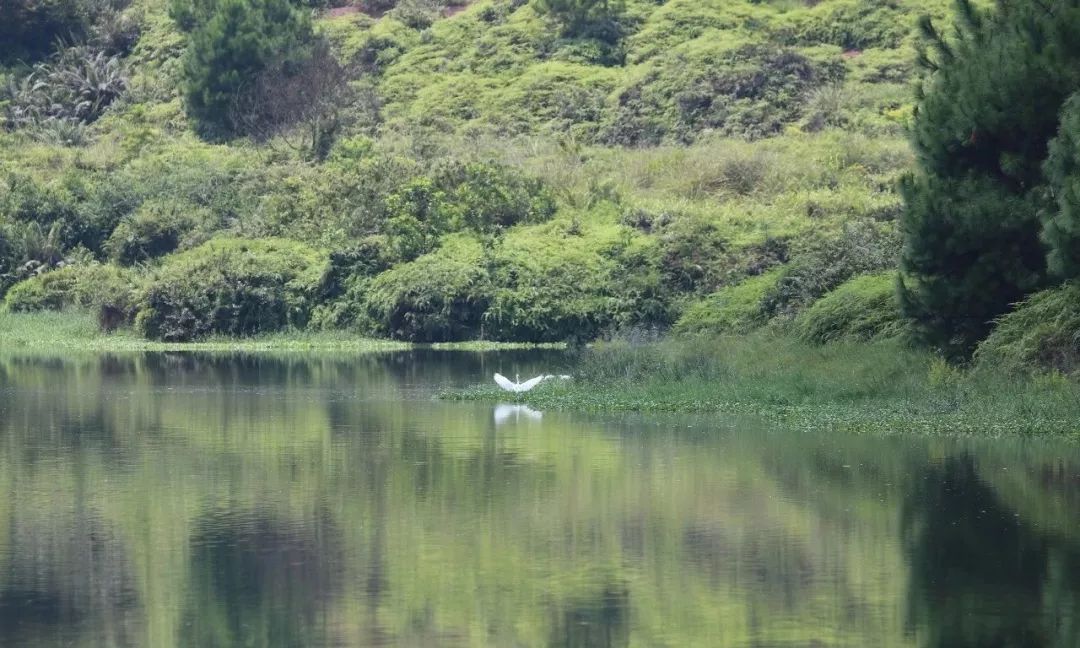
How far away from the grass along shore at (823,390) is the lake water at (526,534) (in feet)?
3.02

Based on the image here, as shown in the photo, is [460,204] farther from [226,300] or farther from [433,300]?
[226,300]

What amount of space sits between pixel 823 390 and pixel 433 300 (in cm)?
2490

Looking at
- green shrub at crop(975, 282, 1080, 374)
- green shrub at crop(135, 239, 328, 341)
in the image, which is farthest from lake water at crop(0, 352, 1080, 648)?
green shrub at crop(135, 239, 328, 341)

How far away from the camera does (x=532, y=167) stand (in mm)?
62469

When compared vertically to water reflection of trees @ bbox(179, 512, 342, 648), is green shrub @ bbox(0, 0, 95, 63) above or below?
above

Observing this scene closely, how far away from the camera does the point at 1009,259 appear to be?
98.9 feet

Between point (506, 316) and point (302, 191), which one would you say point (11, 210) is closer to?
point (302, 191)

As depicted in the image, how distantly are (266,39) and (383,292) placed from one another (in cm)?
2121

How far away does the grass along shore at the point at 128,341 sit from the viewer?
5359cm

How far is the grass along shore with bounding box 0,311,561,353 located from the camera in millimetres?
53594

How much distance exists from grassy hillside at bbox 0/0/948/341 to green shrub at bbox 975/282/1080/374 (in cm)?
1134

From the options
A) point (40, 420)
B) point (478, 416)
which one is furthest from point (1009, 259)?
point (40, 420)

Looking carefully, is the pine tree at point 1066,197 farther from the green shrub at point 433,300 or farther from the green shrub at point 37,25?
the green shrub at point 37,25

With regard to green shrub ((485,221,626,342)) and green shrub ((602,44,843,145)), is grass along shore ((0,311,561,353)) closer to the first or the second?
green shrub ((485,221,626,342))
